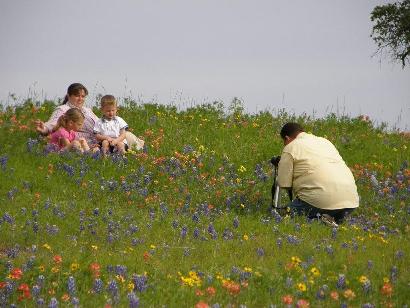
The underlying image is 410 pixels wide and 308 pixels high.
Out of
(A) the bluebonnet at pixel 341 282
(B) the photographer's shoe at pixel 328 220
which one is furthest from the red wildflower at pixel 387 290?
(B) the photographer's shoe at pixel 328 220

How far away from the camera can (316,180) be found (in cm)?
1030

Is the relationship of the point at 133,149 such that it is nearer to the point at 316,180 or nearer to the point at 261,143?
the point at 261,143

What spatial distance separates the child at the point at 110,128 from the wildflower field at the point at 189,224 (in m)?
0.56

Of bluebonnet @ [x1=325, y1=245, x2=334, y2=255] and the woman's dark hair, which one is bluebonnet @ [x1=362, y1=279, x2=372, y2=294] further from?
the woman's dark hair

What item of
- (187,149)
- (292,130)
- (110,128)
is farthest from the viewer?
(110,128)

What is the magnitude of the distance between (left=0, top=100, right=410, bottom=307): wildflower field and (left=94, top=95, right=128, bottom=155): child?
56 centimetres

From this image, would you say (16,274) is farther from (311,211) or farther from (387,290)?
(311,211)

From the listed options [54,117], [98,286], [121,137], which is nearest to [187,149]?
[121,137]

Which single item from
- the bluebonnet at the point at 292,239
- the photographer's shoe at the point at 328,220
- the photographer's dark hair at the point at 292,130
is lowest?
the bluebonnet at the point at 292,239

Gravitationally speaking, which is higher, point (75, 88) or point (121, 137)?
point (75, 88)

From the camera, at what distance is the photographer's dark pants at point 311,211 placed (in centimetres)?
1029

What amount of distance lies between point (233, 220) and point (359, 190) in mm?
3519

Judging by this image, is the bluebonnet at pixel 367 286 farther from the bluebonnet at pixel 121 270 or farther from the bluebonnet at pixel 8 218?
the bluebonnet at pixel 8 218

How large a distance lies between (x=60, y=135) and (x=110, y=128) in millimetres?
1006
